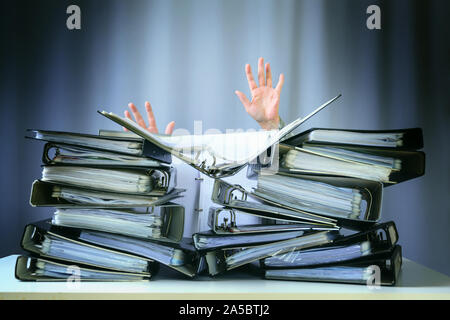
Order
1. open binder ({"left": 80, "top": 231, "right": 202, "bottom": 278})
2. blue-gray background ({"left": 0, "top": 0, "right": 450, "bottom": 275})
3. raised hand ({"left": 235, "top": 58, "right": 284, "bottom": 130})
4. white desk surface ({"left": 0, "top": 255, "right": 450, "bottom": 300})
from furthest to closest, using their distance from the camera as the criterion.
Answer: blue-gray background ({"left": 0, "top": 0, "right": 450, "bottom": 275}) → raised hand ({"left": 235, "top": 58, "right": 284, "bottom": 130}) → open binder ({"left": 80, "top": 231, "right": 202, "bottom": 278}) → white desk surface ({"left": 0, "top": 255, "right": 450, "bottom": 300})

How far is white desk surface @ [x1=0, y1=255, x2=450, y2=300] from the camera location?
56cm

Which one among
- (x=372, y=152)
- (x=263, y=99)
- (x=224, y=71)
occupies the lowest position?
(x=372, y=152)

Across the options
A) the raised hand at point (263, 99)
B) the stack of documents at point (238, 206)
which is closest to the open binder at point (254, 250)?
the stack of documents at point (238, 206)

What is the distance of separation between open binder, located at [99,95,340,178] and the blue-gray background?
120 centimetres

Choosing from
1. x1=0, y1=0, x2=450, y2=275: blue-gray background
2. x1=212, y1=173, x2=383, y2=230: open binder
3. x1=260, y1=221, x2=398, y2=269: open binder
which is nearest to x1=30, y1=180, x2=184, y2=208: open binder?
x1=212, y1=173, x2=383, y2=230: open binder

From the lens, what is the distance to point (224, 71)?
191 cm

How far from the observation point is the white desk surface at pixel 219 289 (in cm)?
56

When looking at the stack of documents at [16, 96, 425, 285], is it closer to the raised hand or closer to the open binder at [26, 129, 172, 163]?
the open binder at [26, 129, 172, 163]

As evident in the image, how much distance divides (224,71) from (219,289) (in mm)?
1465

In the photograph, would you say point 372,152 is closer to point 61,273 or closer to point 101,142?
point 101,142

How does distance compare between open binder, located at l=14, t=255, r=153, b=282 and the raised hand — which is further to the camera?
the raised hand

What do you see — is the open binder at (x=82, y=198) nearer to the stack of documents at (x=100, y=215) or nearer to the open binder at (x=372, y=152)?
the stack of documents at (x=100, y=215)

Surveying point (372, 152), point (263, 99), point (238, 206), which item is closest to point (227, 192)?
point (238, 206)
